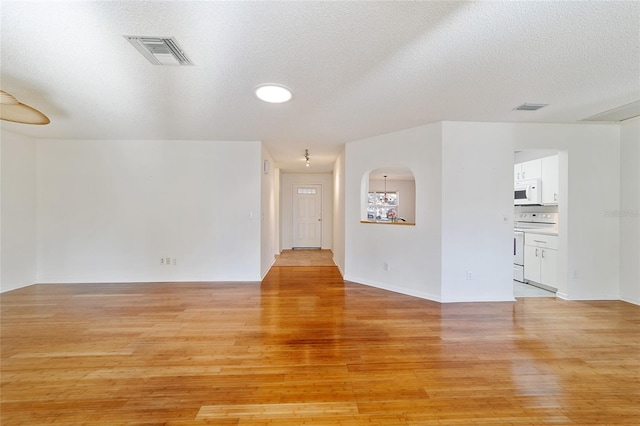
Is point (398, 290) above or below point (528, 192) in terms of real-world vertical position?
below

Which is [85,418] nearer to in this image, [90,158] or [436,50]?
[436,50]

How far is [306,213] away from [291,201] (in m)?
0.60

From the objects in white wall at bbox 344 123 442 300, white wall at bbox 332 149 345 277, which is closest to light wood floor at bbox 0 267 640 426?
white wall at bbox 344 123 442 300

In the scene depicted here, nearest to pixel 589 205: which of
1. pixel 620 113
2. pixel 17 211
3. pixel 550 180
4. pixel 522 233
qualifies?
pixel 550 180

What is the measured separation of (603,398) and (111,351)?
3.68 meters

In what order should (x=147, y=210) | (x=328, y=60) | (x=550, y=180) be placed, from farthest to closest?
(x=147, y=210) → (x=550, y=180) → (x=328, y=60)

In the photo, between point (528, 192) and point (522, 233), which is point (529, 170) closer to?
point (528, 192)

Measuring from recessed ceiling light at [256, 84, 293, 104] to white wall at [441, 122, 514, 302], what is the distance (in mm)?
2171

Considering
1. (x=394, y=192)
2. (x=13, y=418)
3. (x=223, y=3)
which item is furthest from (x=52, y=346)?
(x=394, y=192)

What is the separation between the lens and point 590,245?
3.36 m

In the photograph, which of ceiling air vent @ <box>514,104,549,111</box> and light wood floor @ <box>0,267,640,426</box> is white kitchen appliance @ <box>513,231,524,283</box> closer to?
light wood floor @ <box>0,267,640,426</box>

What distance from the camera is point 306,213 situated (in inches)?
297

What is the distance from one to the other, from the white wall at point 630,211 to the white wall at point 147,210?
5.27 meters

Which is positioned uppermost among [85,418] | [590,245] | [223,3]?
[223,3]
